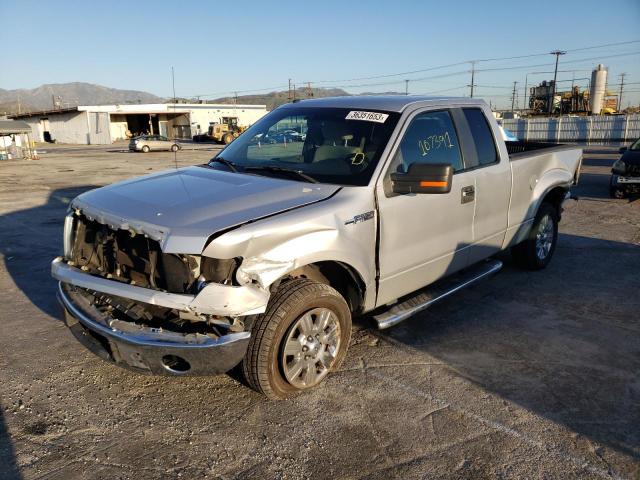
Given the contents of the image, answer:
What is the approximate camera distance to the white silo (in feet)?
202

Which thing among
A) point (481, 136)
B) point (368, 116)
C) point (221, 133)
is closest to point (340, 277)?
→ point (368, 116)

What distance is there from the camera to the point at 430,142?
4.29m

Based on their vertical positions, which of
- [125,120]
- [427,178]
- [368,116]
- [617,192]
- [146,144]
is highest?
[125,120]

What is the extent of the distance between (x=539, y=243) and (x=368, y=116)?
3116 millimetres

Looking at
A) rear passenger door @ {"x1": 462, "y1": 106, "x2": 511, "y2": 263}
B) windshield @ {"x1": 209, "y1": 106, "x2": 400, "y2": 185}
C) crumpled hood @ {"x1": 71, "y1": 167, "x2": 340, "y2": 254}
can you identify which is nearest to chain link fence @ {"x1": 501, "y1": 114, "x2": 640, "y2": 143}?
rear passenger door @ {"x1": 462, "y1": 106, "x2": 511, "y2": 263}

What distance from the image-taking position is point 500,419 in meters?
3.24

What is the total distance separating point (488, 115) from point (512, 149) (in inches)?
64.9

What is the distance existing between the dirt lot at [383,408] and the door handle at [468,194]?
1130 millimetres

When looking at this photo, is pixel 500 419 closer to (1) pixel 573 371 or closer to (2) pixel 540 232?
(1) pixel 573 371

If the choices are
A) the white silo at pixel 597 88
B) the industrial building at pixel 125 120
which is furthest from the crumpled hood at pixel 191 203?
the white silo at pixel 597 88

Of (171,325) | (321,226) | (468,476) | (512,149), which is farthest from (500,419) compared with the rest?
(512,149)

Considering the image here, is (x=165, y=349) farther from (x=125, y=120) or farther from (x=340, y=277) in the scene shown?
(x=125, y=120)

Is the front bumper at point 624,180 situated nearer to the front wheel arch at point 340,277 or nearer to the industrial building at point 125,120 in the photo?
the front wheel arch at point 340,277

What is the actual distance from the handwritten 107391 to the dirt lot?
1.57m
